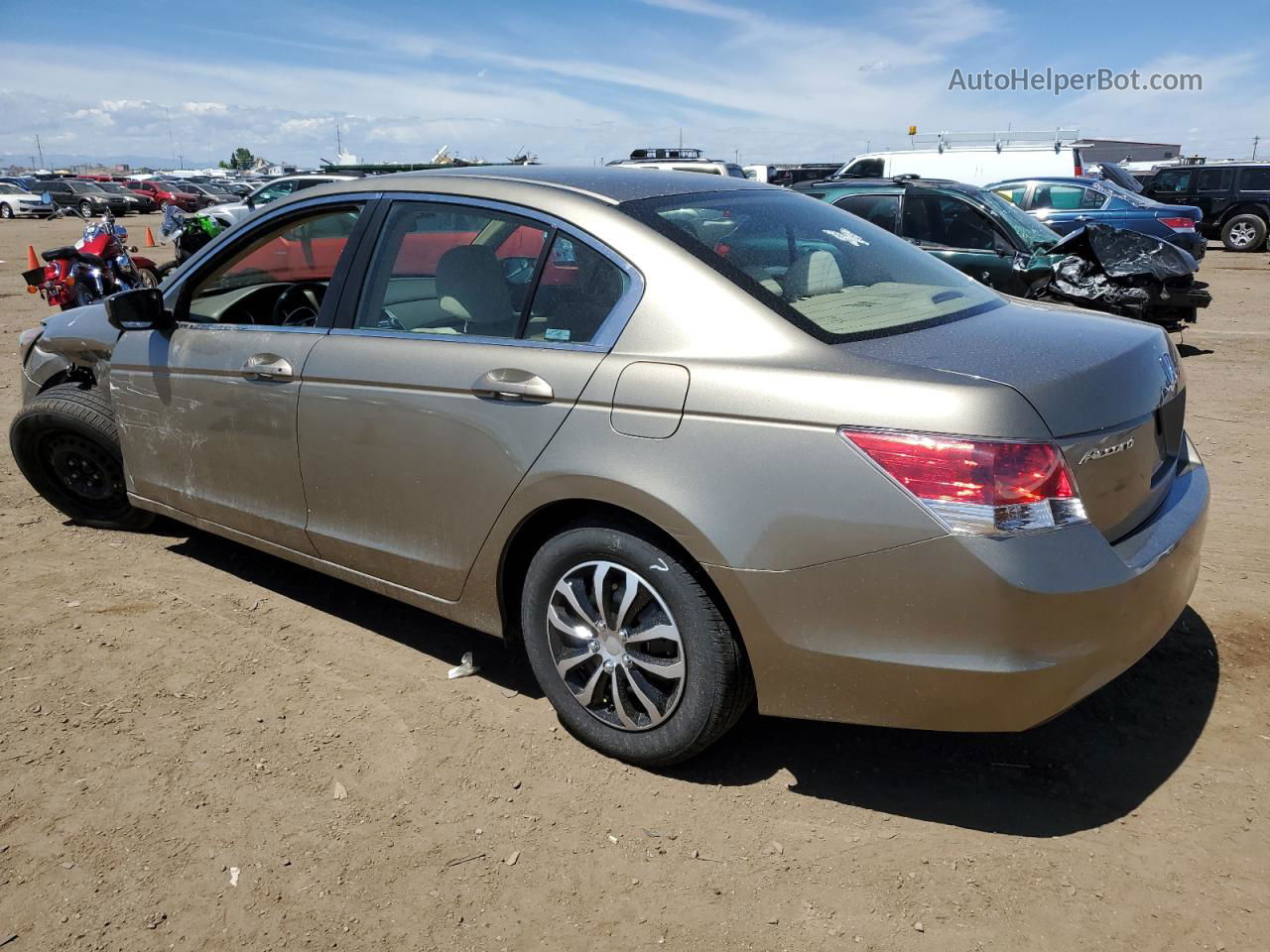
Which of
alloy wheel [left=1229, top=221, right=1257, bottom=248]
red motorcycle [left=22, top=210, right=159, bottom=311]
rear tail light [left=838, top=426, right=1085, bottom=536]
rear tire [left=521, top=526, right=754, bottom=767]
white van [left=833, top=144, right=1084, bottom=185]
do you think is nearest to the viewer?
rear tail light [left=838, top=426, right=1085, bottom=536]

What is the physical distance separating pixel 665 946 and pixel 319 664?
1.88 metres

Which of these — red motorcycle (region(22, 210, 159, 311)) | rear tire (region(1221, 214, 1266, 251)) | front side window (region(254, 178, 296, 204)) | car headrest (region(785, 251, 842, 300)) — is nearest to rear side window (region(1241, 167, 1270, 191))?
rear tire (region(1221, 214, 1266, 251))

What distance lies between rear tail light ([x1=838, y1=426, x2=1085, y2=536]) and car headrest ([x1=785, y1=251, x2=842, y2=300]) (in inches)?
27.2

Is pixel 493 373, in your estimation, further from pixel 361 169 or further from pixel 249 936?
pixel 361 169

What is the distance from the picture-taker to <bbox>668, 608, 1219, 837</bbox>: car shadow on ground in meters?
2.73

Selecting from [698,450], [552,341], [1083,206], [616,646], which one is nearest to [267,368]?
[552,341]

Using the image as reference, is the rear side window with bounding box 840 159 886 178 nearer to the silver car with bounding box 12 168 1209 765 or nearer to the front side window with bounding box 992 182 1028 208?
the front side window with bounding box 992 182 1028 208

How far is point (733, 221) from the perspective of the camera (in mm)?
3102

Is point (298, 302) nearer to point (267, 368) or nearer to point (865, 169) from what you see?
point (267, 368)

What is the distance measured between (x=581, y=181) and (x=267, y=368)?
1.33m

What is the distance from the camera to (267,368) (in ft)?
11.7

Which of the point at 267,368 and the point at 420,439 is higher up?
the point at 267,368

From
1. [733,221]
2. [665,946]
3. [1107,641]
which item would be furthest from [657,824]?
[733,221]

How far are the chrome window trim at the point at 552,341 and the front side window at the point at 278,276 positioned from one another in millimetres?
374
